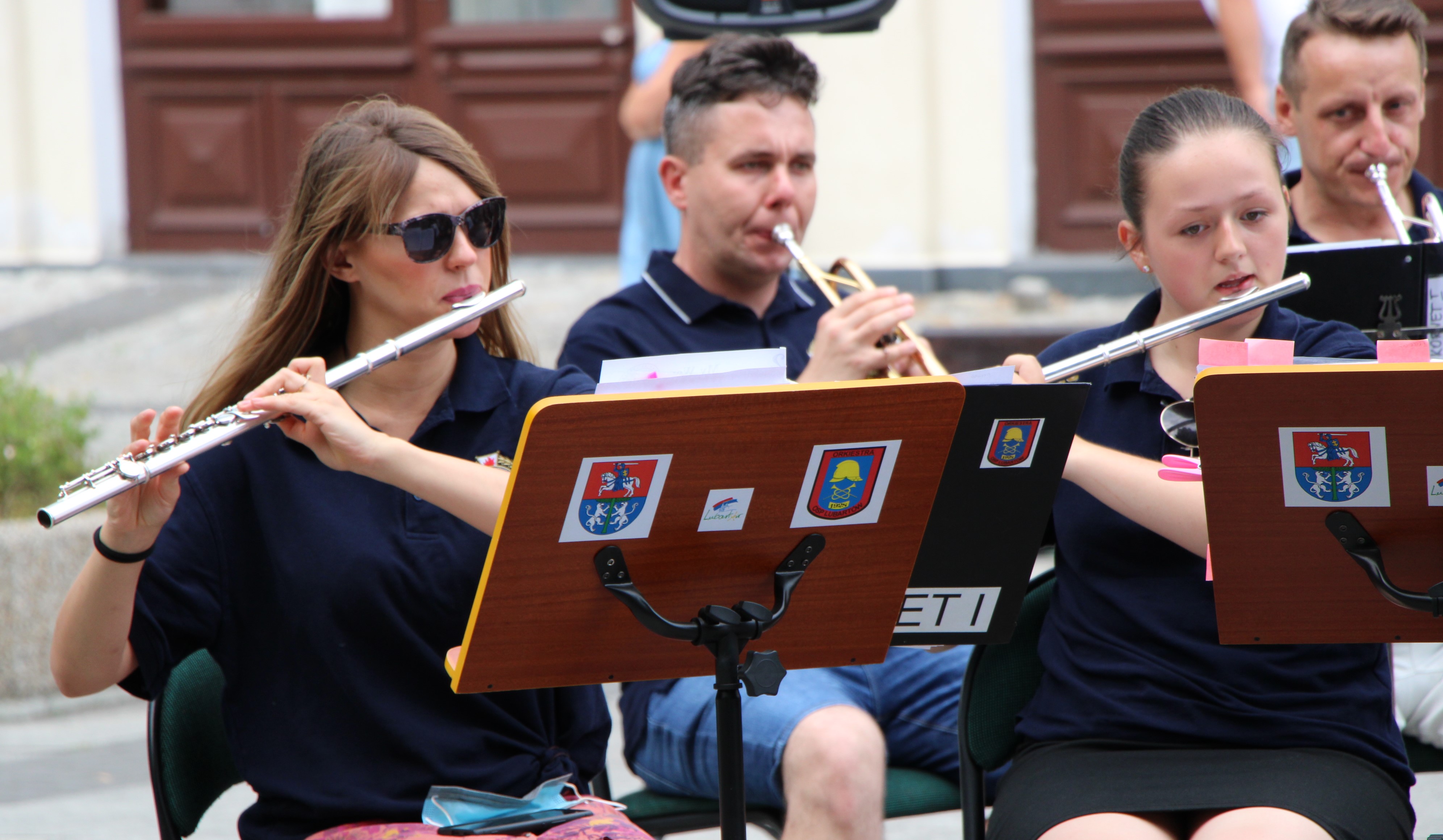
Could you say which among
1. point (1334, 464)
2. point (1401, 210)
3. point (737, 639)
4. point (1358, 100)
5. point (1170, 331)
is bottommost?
point (737, 639)

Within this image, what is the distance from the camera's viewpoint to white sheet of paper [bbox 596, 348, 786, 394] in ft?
5.66

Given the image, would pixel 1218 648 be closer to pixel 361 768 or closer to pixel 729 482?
pixel 729 482

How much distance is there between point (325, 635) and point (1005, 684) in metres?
1.01

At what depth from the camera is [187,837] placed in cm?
229

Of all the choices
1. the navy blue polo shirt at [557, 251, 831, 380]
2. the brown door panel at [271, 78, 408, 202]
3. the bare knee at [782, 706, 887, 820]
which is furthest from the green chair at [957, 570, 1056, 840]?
the brown door panel at [271, 78, 408, 202]

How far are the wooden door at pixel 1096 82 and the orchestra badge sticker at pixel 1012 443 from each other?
484 cm

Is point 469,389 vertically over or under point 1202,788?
over

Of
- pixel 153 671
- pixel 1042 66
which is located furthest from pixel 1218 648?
pixel 1042 66

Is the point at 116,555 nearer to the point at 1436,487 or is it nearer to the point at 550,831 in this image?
the point at 550,831

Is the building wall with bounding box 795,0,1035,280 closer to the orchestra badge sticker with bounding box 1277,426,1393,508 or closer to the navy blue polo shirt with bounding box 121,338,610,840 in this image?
the navy blue polo shirt with bounding box 121,338,610,840

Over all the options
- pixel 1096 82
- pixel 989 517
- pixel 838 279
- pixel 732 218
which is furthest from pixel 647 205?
pixel 989 517

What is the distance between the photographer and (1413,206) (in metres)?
2.97

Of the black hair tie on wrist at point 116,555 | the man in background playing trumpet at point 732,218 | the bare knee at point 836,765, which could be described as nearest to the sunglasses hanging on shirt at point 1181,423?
the bare knee at point 836,765

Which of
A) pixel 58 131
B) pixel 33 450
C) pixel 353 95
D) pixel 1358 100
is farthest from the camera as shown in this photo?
pixel 353 95
